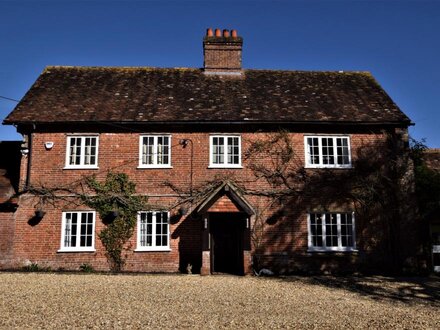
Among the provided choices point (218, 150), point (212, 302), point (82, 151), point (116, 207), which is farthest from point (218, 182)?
point (212, 302)

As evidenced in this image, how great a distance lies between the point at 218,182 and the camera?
17125mm

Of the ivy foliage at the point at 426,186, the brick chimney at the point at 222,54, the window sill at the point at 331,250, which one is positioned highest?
the brick chimney at the point at 222,54

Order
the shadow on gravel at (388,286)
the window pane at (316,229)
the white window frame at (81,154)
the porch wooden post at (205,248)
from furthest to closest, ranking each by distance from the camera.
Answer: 1. the white window frame at (81,154)
2. the window pane at (316,229)
3. the porch wooden post at (205,248)
4. the shadow on gravel at (388,286)

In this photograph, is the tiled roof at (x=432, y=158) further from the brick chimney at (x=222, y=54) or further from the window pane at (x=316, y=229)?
the brick chimney at (x=222, y=54)

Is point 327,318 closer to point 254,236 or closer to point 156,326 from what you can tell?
point 156,326

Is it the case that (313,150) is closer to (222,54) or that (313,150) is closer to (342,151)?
(342,151)

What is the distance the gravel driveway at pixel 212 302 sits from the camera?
874 cm

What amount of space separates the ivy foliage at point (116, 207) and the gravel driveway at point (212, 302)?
146 centimetres

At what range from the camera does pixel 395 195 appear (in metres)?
17.4

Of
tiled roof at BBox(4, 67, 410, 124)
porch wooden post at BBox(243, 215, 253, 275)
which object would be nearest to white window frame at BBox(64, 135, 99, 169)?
tiled roof at BBox(4, 67, 410, 124)

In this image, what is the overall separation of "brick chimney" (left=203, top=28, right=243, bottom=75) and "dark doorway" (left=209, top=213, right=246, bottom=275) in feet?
27.1

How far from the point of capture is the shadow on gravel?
39.3ft

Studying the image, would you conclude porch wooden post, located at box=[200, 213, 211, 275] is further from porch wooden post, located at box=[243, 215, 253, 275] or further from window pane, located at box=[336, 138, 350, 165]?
window pane, located at box=[336, 138, 350, 165]

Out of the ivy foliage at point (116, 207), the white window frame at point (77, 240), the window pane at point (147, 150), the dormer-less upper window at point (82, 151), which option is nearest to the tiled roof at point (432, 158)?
the window pane at point (147, 150)
